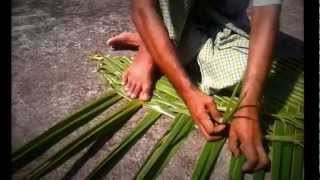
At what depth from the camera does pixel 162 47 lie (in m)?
1.62

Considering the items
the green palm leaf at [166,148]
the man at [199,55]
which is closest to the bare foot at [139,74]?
the man at [199,55]

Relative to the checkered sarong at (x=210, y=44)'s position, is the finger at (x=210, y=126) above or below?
below

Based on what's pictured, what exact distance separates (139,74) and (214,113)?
9.0 inches

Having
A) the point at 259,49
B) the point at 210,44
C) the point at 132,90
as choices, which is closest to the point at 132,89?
the point at 132,90

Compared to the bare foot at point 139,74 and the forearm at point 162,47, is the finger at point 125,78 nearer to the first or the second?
the bare foot at point 139,74

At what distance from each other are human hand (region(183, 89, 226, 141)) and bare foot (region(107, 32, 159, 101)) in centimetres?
12

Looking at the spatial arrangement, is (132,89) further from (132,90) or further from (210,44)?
(210,44)

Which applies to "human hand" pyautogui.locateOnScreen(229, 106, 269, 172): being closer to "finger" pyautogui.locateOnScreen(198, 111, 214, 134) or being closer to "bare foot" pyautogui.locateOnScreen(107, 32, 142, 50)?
"finger" pyautogui.locateOnScreen(198, 111, 214, 134)

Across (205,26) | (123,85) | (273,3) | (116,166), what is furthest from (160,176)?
(273,3)

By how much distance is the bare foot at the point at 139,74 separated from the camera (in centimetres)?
166

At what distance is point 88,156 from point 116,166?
8 centimetres

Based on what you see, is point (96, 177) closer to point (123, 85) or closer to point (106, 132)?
point (106, 132)

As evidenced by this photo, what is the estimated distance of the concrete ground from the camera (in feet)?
5.29

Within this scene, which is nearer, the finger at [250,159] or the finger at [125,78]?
the finger at [250,159]
